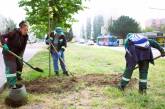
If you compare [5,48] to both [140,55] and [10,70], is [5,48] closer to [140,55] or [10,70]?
[10,70]

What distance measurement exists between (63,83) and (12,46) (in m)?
1.70

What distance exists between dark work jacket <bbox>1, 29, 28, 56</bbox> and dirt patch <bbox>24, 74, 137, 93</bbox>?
102 cm

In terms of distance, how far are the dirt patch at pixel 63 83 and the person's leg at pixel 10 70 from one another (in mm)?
458

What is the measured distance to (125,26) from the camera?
8844 cm

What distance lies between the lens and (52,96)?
8.71 m

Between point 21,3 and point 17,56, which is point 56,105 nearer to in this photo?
point 17,56

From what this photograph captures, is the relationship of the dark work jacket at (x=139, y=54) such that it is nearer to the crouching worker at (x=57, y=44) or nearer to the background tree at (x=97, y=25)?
the crouching worker at (x=57, y=44)

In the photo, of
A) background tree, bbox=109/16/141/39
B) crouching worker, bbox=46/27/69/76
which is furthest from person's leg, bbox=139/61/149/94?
background tree, bbox=109/16/141/39

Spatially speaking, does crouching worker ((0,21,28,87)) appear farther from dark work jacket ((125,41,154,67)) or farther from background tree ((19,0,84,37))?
background tree ((19,0,84,37))

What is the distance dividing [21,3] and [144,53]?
22465 mm

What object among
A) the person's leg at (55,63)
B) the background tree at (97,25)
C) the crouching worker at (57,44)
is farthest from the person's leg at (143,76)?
the background tree at (97,25)

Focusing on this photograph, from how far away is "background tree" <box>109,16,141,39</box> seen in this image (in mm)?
87812

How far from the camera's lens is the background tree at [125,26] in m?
87.8

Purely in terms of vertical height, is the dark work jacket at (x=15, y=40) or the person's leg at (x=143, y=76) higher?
the dark work jacket at (x=15, y=40)
